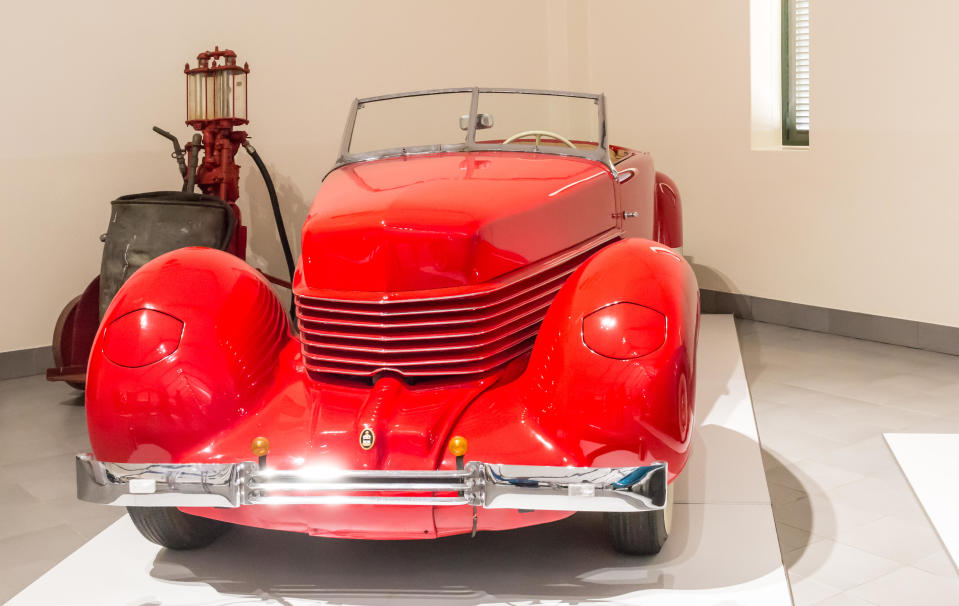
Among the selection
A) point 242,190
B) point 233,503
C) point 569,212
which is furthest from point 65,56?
point 233,503

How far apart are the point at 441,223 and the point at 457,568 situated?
1005 mm

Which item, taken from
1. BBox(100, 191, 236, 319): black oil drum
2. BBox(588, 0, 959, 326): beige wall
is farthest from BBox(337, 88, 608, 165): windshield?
BBox(100, 191, 236, 319): black oil drum

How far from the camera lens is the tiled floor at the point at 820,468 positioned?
280 cm

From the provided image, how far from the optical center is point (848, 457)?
146 inches

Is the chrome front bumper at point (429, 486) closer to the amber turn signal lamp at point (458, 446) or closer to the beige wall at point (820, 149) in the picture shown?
the amber turn signal lamp at point (458, 446)

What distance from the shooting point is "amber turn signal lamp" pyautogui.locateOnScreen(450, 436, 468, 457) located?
2.42 metres

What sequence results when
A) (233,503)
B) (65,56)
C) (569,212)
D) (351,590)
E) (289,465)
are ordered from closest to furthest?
1. (233,503)
2. (289,465)
3. (351,590)
4. (569,212)
5. (65,56)

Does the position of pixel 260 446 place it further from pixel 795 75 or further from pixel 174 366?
pixel 795 75

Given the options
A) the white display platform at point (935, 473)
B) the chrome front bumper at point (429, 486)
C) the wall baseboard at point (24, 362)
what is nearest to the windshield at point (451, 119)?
the wall baseboard at point (24, 362)

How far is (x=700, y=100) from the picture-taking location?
257 inches

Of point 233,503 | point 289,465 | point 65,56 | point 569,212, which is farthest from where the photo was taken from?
point 65,56

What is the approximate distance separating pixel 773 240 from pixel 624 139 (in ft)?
4.92

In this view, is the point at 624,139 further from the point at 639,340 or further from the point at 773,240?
the point at 639,340

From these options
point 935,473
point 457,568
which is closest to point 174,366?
point 457,568
